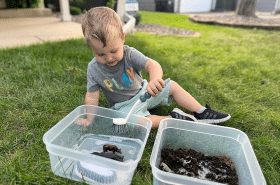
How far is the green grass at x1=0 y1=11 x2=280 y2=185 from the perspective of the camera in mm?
1144

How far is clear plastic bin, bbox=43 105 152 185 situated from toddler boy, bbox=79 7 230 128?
0.29ft

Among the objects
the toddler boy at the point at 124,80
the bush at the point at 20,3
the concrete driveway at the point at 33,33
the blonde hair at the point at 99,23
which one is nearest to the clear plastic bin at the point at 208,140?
the toddler boy at the point at 124,80

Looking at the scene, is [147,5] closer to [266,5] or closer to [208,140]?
[266,5]

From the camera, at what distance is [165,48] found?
3.34 m

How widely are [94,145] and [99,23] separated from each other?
0.74m

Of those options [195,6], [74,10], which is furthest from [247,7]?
[74,10]

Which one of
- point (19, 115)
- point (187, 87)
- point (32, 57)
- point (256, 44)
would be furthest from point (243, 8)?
point (19, 115)

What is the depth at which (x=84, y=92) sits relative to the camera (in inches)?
73.8

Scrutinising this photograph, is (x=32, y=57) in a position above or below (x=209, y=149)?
above

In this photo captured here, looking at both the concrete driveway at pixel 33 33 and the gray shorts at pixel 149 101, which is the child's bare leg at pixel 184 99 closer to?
A: the gray shorts at pixel 149 101

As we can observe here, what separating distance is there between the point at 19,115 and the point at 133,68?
867 millimetres

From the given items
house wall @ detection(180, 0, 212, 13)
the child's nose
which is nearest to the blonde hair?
the child's nose

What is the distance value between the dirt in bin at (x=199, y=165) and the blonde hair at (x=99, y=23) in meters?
0.72

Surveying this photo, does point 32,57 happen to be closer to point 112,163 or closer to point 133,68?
point 133,68
